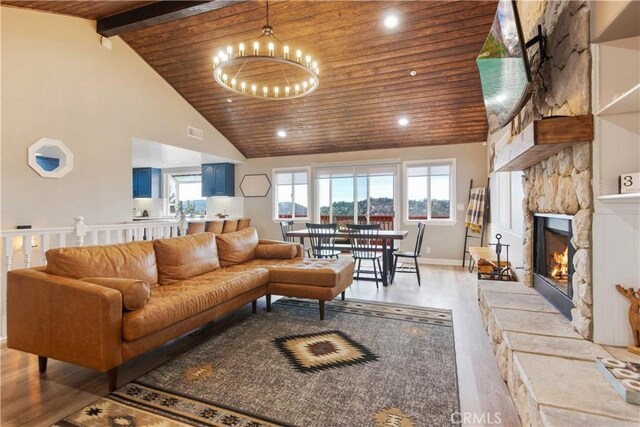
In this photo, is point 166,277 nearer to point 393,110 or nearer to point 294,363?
point 294,363

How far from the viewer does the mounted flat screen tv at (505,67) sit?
191cm

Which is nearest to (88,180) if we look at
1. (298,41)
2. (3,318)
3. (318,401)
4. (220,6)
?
(3,318)

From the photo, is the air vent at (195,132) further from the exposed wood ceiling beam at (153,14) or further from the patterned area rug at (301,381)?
the patterned area rug at (301,381)

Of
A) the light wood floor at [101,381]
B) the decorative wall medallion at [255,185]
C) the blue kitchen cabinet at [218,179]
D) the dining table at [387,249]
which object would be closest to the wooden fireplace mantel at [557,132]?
the light wood floor at [101,381]

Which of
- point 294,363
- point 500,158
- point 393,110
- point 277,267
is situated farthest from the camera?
point 393,110

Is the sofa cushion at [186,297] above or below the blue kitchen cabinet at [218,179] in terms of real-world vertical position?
below

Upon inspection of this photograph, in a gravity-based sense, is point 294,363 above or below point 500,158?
below

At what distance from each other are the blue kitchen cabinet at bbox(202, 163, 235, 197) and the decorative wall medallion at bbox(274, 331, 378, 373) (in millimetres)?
6017

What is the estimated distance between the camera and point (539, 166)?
8.86ft

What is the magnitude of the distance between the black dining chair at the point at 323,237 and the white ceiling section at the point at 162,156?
3255mm

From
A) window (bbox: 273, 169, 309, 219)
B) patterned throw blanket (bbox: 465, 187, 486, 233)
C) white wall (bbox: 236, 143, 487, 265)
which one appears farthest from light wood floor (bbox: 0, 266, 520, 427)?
window (bbox: 273, 169, 309, 219)

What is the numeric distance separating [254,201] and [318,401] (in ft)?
21.9

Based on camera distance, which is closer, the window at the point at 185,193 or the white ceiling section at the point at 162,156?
the white ceiling section at the point at 162,156

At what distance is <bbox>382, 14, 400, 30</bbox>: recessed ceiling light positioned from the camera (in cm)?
392
